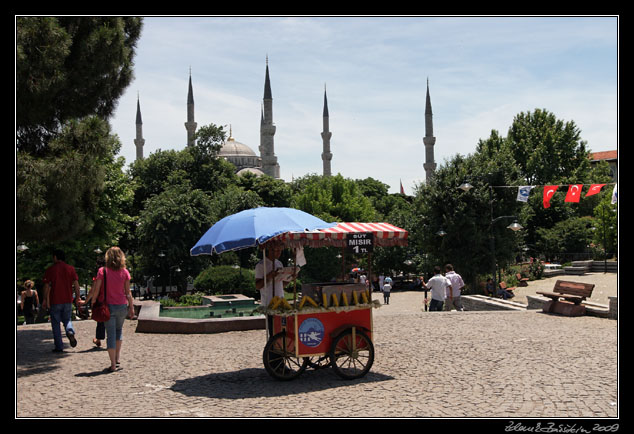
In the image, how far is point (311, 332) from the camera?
26.9 ft

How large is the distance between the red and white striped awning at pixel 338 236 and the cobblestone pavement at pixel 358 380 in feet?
5.62

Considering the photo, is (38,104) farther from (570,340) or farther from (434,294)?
(434,294)

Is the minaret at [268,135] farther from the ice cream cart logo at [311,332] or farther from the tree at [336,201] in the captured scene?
the ice cream cart logo at [311,332]

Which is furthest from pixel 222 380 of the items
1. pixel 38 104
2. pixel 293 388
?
pixel 38 104

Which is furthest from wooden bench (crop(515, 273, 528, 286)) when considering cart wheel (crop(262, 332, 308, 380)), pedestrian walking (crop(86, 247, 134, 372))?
pedestrian walking (crop(86, 247, 134, 372))

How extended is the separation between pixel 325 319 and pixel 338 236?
107 centimetres

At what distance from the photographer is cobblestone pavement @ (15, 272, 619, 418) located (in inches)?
259

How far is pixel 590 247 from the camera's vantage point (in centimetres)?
4853

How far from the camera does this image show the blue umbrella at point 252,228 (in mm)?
8322

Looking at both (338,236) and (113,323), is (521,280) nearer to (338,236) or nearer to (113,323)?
(338,236)

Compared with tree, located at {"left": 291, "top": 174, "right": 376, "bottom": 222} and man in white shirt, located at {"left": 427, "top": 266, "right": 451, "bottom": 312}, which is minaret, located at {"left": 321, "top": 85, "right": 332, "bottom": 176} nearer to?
tree, located at {"left": 291, "top": 174, "right": 376, "bottom": 222}

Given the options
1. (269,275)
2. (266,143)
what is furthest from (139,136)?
(269,275)

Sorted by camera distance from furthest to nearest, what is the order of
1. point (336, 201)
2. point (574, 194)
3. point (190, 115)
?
point (190, 115)
point (336, 201)
point (574, 194)

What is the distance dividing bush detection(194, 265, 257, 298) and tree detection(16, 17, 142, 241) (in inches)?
753
